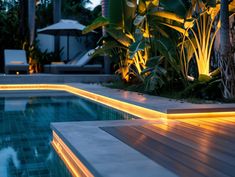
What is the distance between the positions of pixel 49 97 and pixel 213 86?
201 inches

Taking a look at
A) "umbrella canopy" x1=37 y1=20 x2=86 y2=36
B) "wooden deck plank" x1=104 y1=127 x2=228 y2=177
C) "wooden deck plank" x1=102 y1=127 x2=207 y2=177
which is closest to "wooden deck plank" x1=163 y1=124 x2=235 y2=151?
"wooden deck plank" x1=104 y1=127 x2=228 y2=177

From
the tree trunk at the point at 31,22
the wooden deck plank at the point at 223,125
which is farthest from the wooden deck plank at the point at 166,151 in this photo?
the tree trunk at the point at 31,22

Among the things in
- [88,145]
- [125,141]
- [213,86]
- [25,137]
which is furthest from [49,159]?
[213,86]

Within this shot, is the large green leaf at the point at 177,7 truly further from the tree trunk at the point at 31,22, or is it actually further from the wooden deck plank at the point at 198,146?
the tree trunk at the point at 31,22

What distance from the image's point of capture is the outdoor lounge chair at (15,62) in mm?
15477

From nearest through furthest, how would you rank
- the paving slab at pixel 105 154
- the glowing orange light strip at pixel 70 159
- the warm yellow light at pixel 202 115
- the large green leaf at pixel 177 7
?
the paving slab at pixel 105 154
the glowing orange light strip at pixel 70 159
the warm yellow light at pixel 202 115
the large green leaf at pixel 177 7

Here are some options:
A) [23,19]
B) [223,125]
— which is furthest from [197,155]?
[23,19]

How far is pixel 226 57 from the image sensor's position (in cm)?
760

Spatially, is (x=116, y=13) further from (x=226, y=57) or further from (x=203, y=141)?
(x=203, y=141)

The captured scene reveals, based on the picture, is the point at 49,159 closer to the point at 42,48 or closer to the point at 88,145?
the point at 88,145

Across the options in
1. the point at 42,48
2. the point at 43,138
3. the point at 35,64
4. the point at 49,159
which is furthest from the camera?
the point at 42,48

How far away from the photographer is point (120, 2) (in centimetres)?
1066

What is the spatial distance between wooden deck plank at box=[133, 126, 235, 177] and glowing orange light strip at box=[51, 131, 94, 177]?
1.04m

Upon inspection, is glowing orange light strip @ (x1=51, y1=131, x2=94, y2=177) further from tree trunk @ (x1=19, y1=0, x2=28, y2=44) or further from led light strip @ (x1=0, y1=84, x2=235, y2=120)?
tree trunk @ (x1=19, y1=0, x2=28, y2=44)
